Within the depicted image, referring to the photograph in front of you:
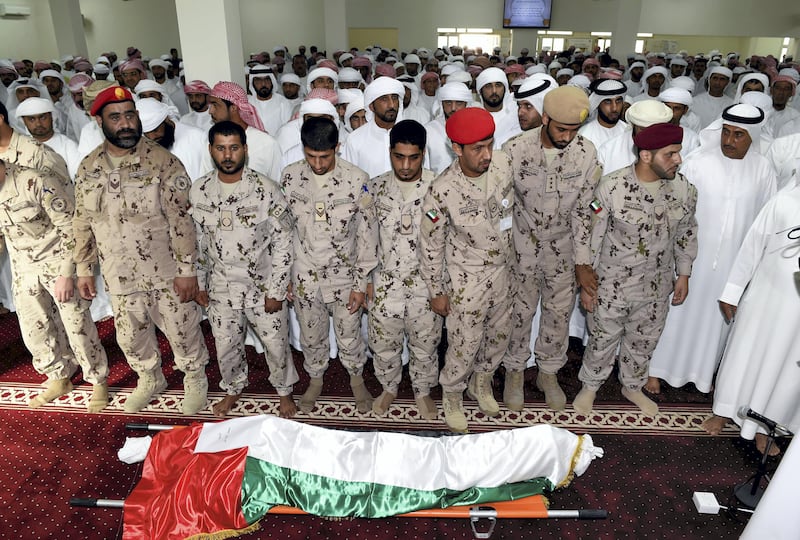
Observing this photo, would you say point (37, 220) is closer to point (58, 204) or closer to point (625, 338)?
point (58, 204)

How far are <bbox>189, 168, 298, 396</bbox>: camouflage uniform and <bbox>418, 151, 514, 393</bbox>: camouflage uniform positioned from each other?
738 millimetres

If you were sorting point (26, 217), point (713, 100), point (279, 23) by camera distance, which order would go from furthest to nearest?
point (279, 23) → point (713, 100) → point (26, 217)

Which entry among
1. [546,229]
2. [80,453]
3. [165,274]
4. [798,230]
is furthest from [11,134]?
[798,230]

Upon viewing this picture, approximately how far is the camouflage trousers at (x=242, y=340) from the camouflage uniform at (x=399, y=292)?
0.49m

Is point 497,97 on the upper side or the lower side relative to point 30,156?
upper

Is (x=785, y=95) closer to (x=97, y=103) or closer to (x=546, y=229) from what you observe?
(x=546, y=229)

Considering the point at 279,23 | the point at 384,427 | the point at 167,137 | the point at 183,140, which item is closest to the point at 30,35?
the point at 279,23

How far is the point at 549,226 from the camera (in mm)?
2904

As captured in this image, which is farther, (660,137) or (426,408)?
(426,408)

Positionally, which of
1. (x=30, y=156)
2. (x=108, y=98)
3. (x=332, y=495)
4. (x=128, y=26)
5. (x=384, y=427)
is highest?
(x=128, y=26)

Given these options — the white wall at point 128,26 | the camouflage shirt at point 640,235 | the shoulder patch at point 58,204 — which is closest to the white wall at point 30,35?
the white wall at point 128,26

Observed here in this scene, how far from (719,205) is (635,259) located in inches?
26.6

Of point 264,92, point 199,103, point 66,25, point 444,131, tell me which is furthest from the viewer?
point 66,25

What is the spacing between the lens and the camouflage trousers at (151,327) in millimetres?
3021
